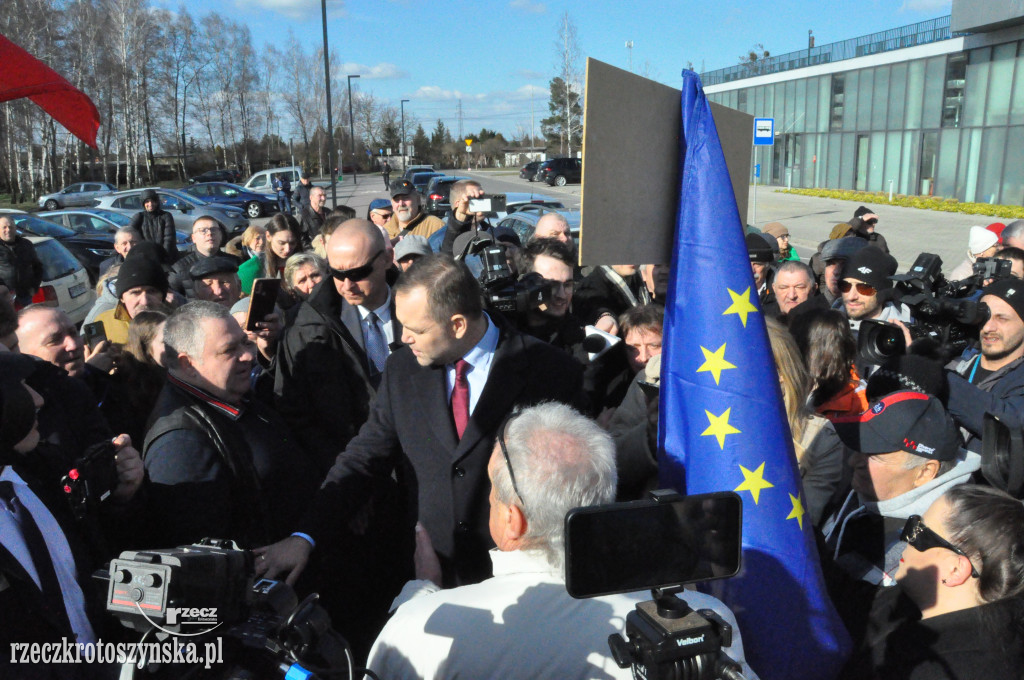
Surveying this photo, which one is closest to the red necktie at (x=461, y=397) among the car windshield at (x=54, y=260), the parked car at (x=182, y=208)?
the car windshield at (x=54, y=260)

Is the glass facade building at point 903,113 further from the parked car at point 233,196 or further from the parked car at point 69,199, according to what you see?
the parked car at point 69,199

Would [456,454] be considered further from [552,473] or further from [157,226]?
[157,226]

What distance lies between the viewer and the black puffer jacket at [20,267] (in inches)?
330

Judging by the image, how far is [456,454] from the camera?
2.72 metres

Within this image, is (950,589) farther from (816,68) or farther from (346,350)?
(816,68)

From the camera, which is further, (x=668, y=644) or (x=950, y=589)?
(x=950, y=589)

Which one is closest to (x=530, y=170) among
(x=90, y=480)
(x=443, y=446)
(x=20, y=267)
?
(x=20, y=267)

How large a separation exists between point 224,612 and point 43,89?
4927mm

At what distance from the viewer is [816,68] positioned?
35.9 m

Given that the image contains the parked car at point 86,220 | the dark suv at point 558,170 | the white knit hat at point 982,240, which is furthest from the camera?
the dark suv at point 558,170

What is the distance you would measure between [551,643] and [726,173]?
4.81ft

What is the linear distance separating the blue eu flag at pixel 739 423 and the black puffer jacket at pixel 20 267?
8.29 metres

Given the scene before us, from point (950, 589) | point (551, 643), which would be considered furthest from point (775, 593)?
point (551, 643)

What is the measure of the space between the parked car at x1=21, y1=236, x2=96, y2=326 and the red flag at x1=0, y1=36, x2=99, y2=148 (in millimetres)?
4858
